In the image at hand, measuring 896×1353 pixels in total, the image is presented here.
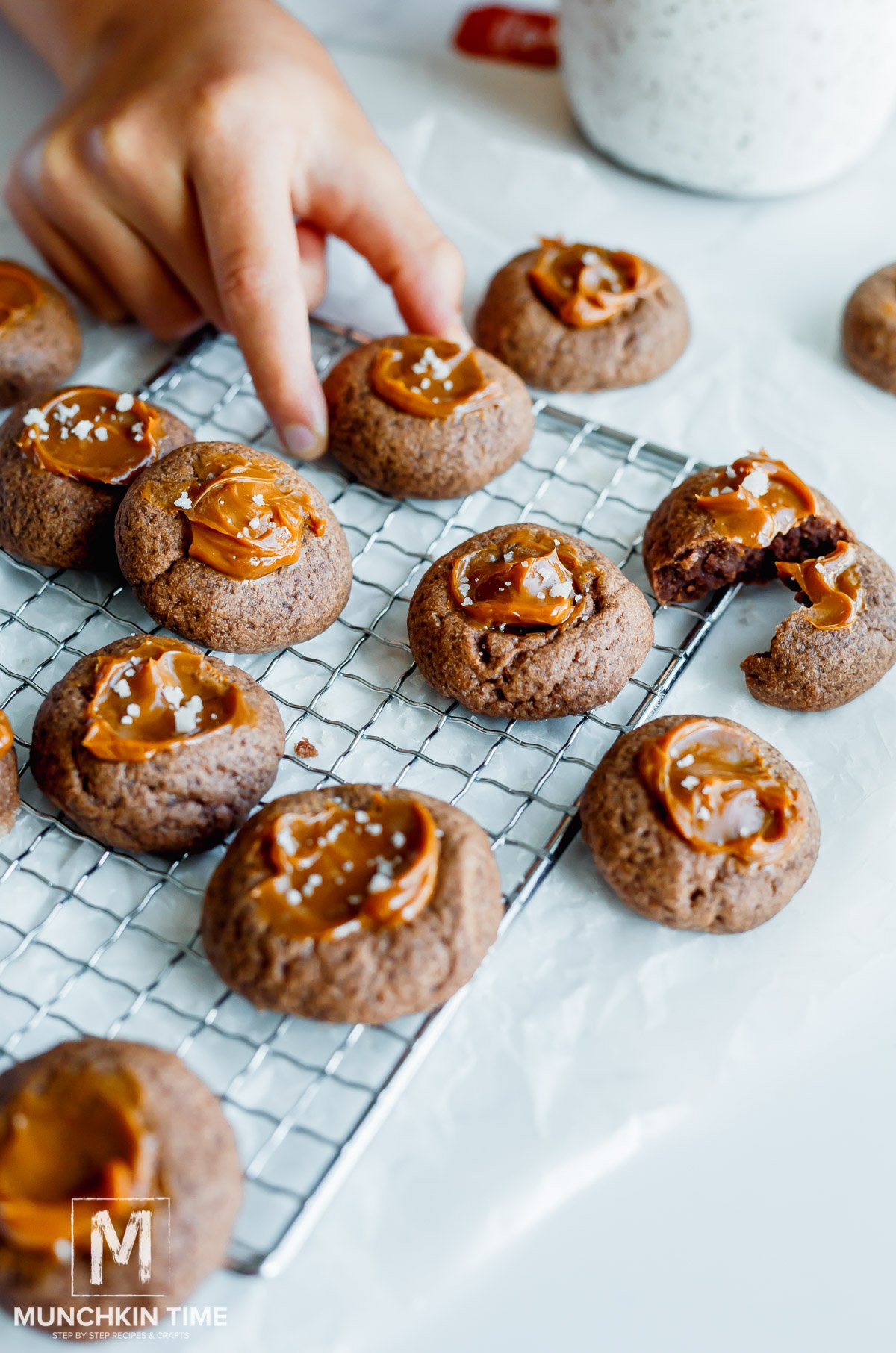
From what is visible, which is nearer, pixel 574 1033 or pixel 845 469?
pixel 574 1033

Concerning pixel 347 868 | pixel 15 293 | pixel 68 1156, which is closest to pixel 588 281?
pixel 15 293

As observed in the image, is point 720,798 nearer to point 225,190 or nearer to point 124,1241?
point 124,1241

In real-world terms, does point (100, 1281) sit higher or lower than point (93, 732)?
lower

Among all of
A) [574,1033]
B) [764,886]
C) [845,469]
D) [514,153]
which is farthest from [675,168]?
[574,1033]

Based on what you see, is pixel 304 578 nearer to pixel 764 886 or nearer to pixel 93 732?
pixel 93 732

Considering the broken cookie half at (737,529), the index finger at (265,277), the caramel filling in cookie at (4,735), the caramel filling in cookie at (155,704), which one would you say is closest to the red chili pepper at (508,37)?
the index finger at (265,277)

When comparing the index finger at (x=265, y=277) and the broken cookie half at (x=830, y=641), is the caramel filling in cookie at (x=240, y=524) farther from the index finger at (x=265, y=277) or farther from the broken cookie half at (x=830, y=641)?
the broken cookie half at (x=830, y=641)

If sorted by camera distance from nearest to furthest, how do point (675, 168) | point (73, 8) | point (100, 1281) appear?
1. point (100, 1281)
2. point (73, 8)
3. point (675, 168)
